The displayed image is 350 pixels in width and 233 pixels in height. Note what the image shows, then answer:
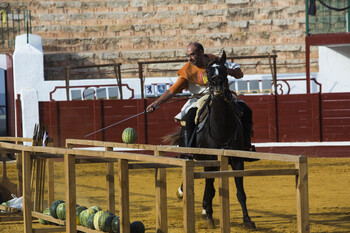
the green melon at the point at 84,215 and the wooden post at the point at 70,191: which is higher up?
the wooden post at the point at 70,191

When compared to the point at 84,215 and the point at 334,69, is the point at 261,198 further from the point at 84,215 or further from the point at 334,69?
the point at 334,69

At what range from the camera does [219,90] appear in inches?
278

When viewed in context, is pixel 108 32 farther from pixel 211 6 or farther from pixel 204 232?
pixel 204 232

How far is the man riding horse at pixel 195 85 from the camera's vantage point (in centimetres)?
779

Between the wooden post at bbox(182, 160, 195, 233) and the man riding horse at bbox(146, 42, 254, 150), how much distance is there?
355 cm

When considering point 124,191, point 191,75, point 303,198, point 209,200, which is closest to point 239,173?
point 303,198

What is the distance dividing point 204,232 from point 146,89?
11.8m

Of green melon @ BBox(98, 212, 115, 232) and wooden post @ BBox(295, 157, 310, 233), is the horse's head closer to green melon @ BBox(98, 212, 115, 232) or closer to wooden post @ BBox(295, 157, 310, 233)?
green melon @ BBox(98, 212, 115, 232)

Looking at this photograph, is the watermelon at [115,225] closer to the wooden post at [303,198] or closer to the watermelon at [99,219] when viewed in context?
the watermelon at [99,219]

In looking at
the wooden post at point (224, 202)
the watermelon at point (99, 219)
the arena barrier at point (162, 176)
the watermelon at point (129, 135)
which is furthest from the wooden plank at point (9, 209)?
the wooden post at point (224, 202)

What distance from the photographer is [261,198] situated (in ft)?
32.1

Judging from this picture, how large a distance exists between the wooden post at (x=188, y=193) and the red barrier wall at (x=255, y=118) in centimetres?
1199

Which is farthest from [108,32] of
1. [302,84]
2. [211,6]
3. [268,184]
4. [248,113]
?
[248,113]

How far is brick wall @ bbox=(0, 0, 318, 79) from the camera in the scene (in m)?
21.7
